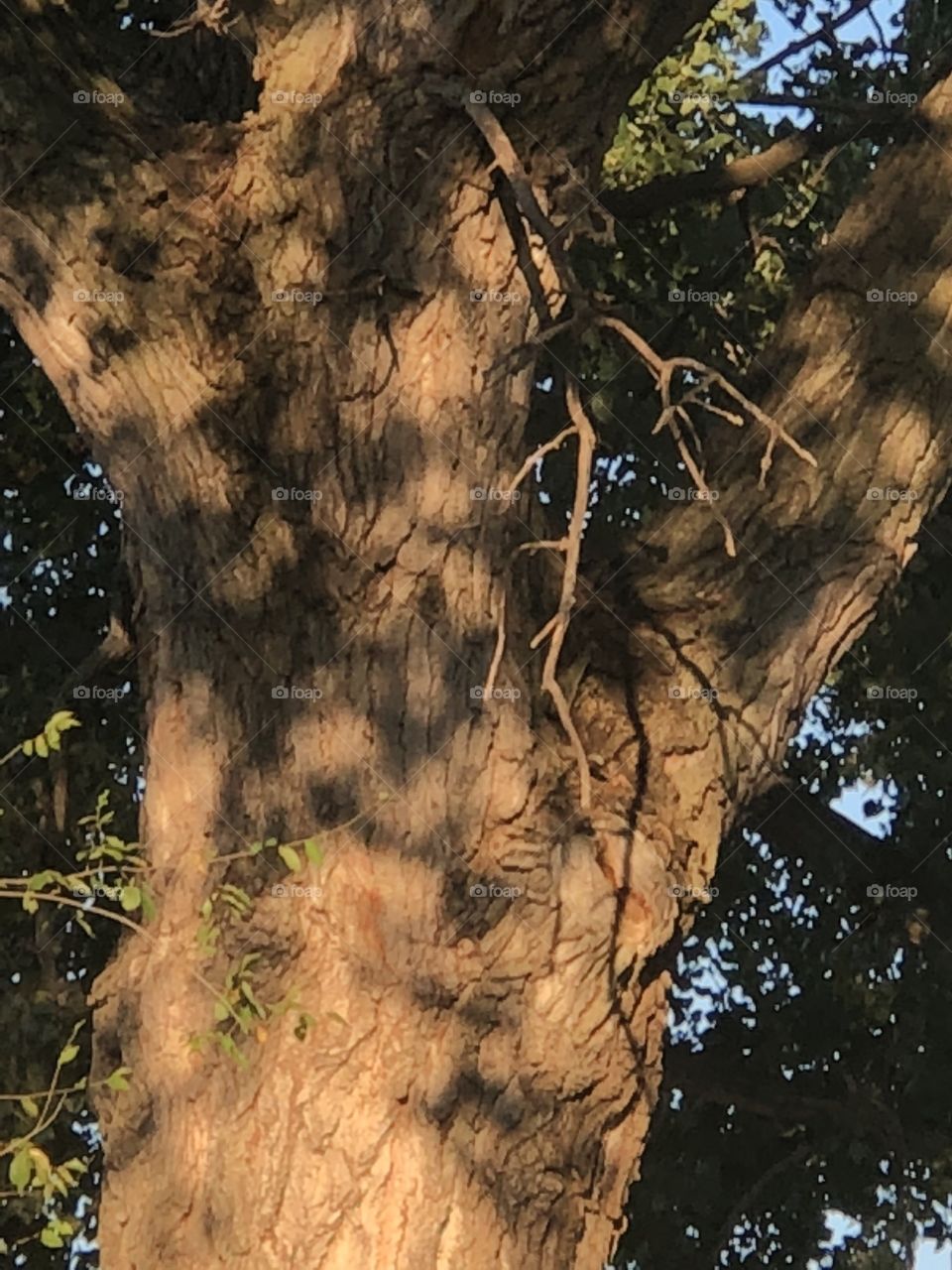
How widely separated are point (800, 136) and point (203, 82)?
5.42ft

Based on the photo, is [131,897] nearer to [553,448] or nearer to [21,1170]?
[21,1170]

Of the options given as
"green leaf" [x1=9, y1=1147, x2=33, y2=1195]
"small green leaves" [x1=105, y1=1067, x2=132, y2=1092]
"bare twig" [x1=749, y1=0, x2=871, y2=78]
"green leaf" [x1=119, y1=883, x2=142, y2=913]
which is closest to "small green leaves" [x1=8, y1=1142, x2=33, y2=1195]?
"green leaf" [x1=9, y1=1147, x2=33, y2=1195]

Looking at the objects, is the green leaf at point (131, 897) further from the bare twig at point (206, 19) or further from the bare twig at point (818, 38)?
the bare twig at point (818, 38)

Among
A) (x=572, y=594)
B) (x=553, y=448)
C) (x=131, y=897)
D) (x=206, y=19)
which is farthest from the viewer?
(x=206, y=19)

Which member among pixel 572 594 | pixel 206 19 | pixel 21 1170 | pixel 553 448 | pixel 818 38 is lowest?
pixel 21 1170

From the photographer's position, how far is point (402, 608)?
10.3ft

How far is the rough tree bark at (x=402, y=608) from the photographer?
282cm

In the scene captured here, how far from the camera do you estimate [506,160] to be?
10.4ft

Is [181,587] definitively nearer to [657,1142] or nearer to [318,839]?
[318,839]

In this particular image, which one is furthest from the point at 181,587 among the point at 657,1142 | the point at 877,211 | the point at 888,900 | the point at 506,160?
the point at 657,1142

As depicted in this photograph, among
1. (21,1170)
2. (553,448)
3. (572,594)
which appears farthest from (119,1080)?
(553,448)

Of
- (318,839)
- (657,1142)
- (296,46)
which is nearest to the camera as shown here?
(318,839)

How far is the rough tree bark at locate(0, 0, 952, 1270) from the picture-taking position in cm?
282

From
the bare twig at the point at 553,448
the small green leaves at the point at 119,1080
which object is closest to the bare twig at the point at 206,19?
the bare twig at the point at 553,448
